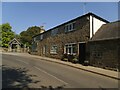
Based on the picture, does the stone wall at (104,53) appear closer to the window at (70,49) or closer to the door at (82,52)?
A: the door at (82,52)

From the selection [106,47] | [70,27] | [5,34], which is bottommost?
[106,47]

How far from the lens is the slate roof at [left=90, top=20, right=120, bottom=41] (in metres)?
21.3

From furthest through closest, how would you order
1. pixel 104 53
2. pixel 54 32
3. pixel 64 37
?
pixel 54 32
pixel 64 37
pixel 104 53

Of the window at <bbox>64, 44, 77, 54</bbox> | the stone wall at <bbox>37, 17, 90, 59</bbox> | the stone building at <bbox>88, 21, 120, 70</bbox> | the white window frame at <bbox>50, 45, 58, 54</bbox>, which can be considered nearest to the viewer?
the stone building at <bbox>88, 21, 120, 70</bbox>

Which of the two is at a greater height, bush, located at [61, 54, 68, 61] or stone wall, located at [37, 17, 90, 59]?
stone wall, located at [37, 17, 90, 59]

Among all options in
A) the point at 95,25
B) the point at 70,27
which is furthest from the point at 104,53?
the point at 70,27

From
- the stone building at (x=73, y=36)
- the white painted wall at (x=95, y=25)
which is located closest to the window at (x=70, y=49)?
the stone building at (x=73, y=36)

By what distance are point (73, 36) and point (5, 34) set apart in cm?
5144

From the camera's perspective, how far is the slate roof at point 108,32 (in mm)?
21277

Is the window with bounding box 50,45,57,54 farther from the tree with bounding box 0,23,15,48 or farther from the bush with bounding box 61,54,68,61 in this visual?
the tree with bounding box 0,23,15,48

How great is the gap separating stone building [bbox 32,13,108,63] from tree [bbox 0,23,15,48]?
123 feet

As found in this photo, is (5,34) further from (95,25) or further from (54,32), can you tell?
(95,25)

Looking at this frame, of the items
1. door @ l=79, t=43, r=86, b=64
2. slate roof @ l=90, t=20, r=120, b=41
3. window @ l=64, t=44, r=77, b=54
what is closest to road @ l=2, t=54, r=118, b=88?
slate roof @ l=90, t=20, r=120, b=41

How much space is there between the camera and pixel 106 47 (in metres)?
21.1
